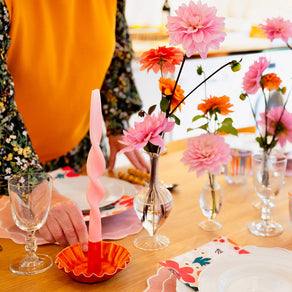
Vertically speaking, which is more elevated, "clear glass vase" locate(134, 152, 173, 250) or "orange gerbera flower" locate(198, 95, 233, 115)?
"orange gerbera flower" locate(198, 95, 233, 115)

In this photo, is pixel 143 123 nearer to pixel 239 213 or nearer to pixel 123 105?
pixel 239 213

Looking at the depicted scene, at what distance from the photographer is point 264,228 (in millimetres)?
→ 1050

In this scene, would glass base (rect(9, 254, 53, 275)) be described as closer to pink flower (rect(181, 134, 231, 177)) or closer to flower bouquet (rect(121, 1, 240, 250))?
flower bouquet (rect(121, 1, 240, 250))

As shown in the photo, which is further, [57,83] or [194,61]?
[194,61]

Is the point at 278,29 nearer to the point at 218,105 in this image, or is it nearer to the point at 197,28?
the point at 218,105

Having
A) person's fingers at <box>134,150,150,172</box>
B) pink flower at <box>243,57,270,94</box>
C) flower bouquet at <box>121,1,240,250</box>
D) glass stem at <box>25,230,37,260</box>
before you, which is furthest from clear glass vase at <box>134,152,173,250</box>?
person's fingers at <box>134,150,150,172</box>

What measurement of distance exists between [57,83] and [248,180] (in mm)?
637

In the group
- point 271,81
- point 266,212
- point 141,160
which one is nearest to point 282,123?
point 271,81

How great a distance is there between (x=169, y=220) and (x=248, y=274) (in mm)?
314

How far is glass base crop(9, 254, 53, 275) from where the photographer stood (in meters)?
0.87

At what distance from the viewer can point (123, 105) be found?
5.30ft

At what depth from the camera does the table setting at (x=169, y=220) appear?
0.81 metres

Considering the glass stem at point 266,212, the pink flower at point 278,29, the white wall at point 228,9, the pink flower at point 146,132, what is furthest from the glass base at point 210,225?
the white wall at point 228,9

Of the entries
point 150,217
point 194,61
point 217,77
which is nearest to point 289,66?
point 217,77
